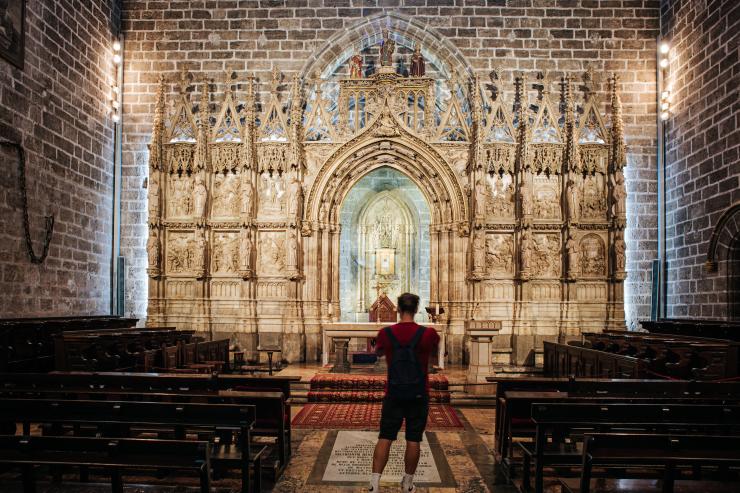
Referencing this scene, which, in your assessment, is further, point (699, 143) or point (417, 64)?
point (417, 64)

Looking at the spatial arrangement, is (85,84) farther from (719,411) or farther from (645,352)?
(719,411)

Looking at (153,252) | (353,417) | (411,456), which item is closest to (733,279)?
(353,417)

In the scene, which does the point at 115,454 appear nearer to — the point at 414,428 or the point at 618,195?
the point at 414,428

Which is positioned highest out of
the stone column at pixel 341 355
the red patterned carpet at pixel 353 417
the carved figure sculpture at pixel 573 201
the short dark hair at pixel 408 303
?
the carved figure sculpture at pixel 573 201

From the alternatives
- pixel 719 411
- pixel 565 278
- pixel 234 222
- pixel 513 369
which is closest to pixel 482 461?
pixel 719 411

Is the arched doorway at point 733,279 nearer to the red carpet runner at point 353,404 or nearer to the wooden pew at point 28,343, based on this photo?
the red carpet runner at point 353,404

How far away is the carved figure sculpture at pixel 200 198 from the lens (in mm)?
14945

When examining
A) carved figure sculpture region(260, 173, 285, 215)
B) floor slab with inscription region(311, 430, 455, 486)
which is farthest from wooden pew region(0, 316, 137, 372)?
carved figure sculpture region(260, 173, 285, 215)

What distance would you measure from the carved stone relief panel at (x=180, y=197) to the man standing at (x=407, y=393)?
36.6ft

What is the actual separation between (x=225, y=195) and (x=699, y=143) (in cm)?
1136

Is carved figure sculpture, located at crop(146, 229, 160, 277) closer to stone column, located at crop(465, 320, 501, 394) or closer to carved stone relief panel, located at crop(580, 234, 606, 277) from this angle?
stone column, located at crop(465, 320, 501, 394)

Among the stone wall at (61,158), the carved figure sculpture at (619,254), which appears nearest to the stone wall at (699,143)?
the carved figure sculpture at (619,254)

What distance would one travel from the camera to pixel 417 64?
1566cm

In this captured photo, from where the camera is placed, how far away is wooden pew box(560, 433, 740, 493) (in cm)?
456
